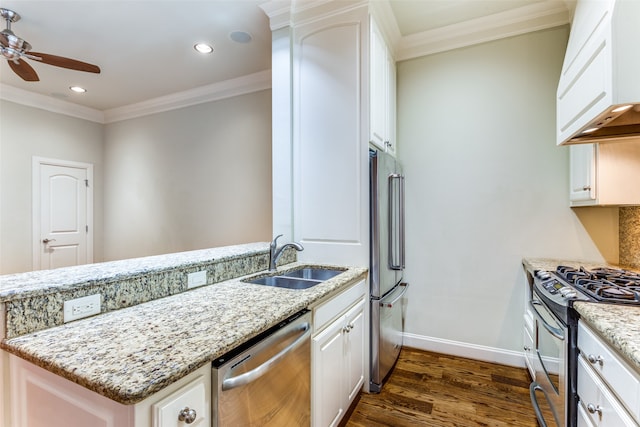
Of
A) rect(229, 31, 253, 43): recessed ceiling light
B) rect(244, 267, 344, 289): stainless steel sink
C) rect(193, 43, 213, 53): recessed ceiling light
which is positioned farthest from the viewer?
rect(193, 43, 213, 53): recessed ceiling light

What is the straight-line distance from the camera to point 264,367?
3.58 feet

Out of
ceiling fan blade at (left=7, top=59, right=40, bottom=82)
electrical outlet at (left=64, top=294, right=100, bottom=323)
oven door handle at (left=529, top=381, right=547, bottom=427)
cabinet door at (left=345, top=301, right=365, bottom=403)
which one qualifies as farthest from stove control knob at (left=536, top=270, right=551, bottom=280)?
ceiling fan blade at (left=7, top=59, right=40, bottom=82)

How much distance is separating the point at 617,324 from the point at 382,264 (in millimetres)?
1264

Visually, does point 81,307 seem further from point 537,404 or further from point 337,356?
point 537,404

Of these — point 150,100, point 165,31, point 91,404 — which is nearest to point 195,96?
point 150,100

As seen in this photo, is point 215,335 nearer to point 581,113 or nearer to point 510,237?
point 581,113

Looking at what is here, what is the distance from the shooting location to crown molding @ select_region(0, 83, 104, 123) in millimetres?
3875

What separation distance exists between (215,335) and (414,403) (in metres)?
1.71

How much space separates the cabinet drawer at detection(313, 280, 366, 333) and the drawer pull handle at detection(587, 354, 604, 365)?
113 centimetres

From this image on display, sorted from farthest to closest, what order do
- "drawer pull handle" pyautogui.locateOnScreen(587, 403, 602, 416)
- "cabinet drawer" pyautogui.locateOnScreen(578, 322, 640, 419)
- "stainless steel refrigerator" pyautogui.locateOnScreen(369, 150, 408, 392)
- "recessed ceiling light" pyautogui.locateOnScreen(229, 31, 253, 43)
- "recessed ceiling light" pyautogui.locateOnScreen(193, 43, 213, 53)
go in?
"recessed ceiling light" pyautogui.locateOnScreen(193, 43, 213, 53), "recessed ceiling light" pyautogui.locateOnScreen(229, 31, 253, 43), "stainless steel refrigerator" pyautogui.locateOnScreen(369, 150, 408, 392), "drawer pull handle" pyautogui.locateOnScreen(587, 403, 602, 416), "cabinet drawer" pyautogui.locateOnScreen(578, 322, 640, 419)

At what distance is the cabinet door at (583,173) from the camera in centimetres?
190

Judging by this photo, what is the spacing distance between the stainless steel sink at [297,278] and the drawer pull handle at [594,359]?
131cm

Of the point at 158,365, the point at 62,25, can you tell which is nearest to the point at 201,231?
the point at 62,25

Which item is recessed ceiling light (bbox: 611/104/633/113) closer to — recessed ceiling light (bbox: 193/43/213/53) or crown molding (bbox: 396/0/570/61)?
crown molding (bbox: 396/0/570/61)
